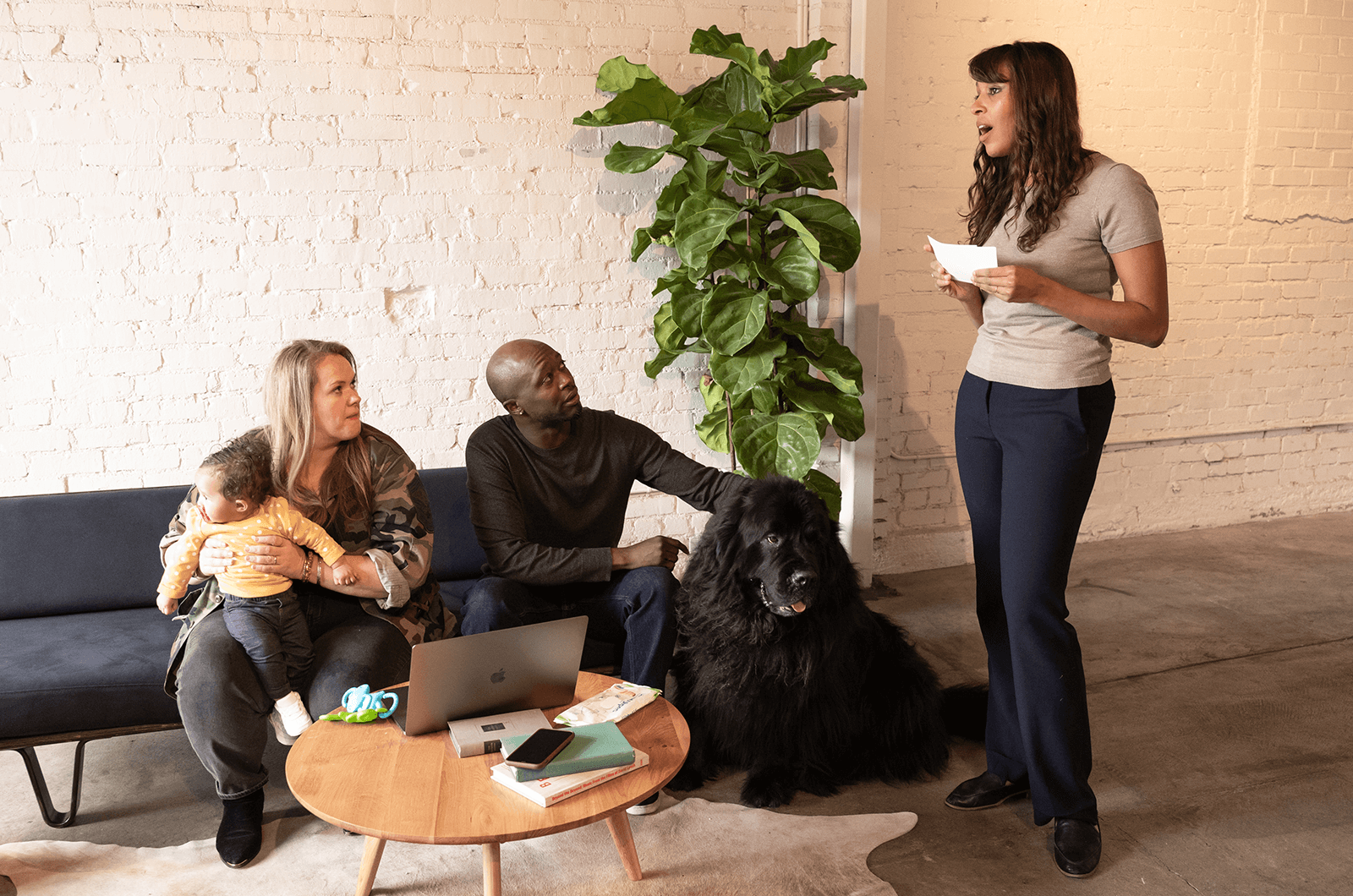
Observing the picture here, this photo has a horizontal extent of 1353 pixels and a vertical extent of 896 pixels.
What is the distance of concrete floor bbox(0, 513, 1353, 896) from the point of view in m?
2.02

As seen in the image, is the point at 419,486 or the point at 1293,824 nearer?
the point at 1293,824

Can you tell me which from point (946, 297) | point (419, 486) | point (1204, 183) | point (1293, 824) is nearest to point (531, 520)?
point (419, 486)

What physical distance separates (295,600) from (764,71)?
7.07ft

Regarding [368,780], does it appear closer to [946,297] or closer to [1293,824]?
[1293,824]

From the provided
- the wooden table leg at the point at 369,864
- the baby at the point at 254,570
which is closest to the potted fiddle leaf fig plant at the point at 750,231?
the baby at the point at 254,570

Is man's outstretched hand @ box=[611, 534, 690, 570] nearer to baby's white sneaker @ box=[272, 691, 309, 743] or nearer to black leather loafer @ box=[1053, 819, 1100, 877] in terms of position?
baby's white sneaker @ box=[272, 691, 309, 743]

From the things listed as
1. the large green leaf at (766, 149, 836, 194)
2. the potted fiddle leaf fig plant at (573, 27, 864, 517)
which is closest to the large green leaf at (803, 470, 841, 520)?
the potted fiddle leaf fig plant at (573, 27, 864, 517)

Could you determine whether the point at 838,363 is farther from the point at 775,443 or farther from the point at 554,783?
the point at 554,783

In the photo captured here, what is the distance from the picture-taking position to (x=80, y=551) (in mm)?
2633

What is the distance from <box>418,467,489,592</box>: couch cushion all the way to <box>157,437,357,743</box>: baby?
691 mm

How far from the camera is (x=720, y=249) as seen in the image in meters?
3.14

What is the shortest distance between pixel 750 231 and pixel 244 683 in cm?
206

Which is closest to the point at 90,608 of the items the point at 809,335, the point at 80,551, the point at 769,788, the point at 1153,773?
the point at 80,551

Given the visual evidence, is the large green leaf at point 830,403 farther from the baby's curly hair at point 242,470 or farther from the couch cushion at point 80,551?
the couch cushion at point 80,551
